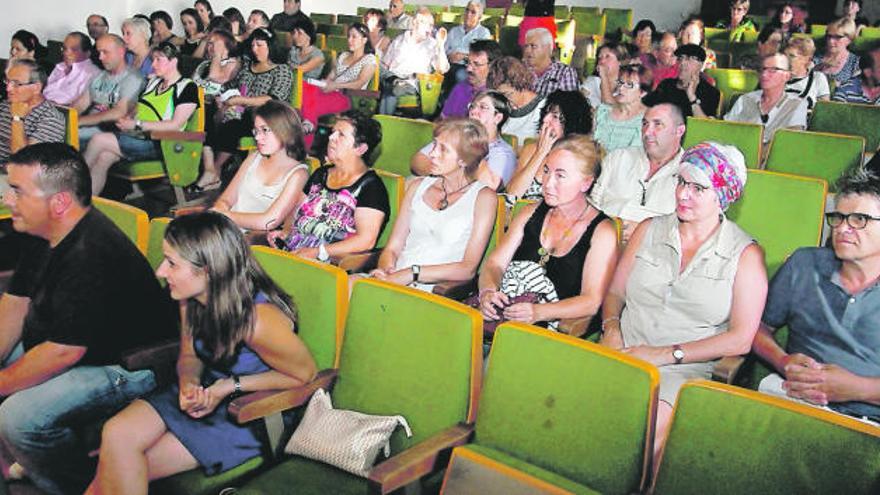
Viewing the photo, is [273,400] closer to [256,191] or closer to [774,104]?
[256,191]

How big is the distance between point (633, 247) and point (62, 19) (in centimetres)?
716

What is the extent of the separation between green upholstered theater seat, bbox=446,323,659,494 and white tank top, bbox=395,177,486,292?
1.05 metres

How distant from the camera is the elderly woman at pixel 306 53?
698cm

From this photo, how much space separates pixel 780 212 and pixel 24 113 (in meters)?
3.43

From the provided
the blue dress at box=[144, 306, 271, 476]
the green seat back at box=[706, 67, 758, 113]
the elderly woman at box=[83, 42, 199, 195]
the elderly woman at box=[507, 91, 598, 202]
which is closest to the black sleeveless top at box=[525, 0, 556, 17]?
the green seat back at box=[706, 67, 758, 113]

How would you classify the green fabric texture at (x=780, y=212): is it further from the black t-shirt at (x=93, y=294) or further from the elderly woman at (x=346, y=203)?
the black t-shirt at (x=93, y=294)

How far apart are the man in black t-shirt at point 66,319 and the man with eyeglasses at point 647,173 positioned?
173 centimetres

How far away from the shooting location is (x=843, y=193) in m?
2.19

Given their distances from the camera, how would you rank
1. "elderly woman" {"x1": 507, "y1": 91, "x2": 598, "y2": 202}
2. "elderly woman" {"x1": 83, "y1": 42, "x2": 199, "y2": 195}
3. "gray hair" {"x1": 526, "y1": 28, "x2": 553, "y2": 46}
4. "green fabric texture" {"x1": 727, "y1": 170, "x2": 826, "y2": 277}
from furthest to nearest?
"gray hair" {"x1": 526, "y1": 28, "x2": 553, "y2": 46}, "elderly woman" {"x1": 83, "y1": 42, "x2": 199, "y2": 195}, "elderly woman" {"x1": 507, "y1": 91, "x2": 598, "y2": 202}, "green fabric texture" {"x1": 727, "y1": 170, "x2": 826, "y2": 277}

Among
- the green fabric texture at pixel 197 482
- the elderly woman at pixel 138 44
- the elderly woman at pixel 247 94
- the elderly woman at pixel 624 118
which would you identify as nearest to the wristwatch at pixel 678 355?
the green fabric texture at pixel 197 482

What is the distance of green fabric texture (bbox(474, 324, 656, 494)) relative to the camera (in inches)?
68.5

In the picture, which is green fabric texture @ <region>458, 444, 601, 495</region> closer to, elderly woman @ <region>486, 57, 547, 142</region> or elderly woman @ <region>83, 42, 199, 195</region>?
elderly woman @ <region>486, 57, 547, 142</region>

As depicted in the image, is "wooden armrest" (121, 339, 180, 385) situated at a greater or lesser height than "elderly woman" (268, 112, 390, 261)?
lesser

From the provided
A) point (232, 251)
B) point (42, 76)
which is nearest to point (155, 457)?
point (232, 251)
